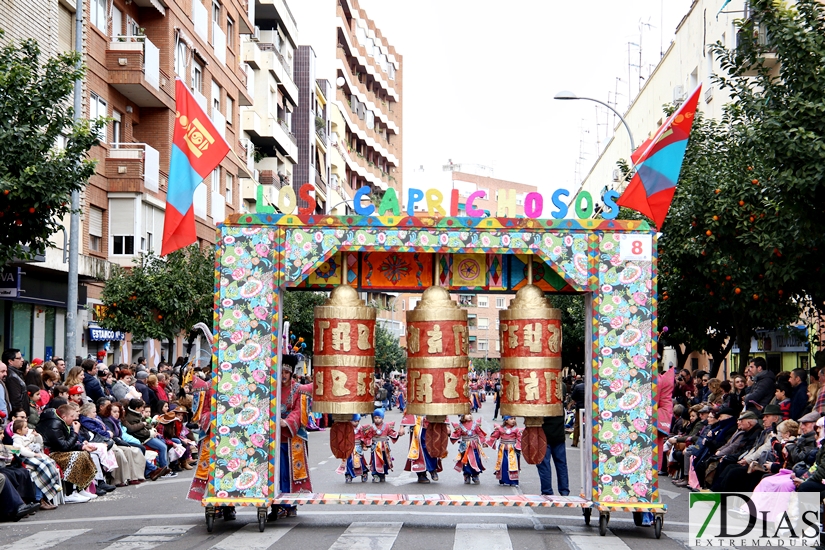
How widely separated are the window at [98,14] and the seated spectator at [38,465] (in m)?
18.4

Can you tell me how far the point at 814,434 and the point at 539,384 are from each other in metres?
4.01

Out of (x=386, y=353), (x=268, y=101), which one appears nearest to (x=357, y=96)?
(x=386, y=353)

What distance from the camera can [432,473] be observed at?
19250mm

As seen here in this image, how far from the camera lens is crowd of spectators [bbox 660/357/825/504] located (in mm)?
13438

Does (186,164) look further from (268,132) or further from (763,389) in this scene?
(268,132)

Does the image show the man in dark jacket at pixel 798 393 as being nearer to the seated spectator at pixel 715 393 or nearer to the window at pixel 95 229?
the seated spectator at pixel 715 393

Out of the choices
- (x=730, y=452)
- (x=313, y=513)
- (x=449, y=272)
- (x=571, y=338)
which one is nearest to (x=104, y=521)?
(x=313, y=513)

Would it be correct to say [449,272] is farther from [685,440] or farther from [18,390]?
[685,440]

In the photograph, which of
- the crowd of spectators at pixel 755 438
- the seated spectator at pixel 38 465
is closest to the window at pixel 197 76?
the crowd of spectators at pixel 755 438

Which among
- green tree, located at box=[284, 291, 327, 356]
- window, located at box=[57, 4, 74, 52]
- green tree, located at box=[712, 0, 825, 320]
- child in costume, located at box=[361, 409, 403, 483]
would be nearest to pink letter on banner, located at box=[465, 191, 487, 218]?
green tree, located at box=[712, 0, 825, 320]

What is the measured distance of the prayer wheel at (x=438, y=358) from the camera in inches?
467

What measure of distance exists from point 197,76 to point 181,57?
254 centimetres

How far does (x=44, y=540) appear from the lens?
11.9 m

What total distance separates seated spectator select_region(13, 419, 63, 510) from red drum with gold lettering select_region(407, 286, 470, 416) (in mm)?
5947
